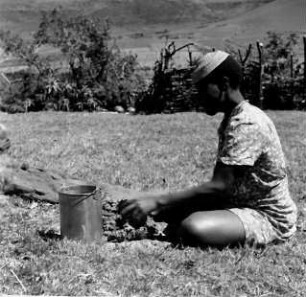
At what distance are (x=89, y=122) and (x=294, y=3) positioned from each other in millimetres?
27107

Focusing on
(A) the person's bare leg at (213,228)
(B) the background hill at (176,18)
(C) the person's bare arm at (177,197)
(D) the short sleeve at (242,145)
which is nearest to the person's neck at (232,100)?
(D) the short sleeve at (242,145)

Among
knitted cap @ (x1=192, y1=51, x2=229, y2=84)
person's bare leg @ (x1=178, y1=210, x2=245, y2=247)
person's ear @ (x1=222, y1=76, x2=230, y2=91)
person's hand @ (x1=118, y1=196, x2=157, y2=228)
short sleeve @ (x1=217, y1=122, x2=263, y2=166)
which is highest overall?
knitted cap @ (x1=192, y1=51, x2=229, y2=84)

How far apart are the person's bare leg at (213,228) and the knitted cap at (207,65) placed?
0.83m

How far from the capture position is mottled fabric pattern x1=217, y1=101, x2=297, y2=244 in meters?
3.66

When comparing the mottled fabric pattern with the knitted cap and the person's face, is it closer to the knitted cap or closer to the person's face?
the person's face

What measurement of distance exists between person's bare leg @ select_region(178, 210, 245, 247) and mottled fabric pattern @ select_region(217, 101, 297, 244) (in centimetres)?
6

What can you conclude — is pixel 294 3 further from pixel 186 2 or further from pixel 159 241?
pixel 159 241

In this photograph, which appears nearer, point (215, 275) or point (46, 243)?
point (215, 275)

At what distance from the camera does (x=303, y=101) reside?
1300 centimetres

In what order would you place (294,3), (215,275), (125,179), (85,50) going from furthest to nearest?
(294,3) < (85,50) < (125,179) < (215,275)

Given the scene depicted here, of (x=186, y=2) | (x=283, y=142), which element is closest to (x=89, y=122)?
(x=283, y=142)

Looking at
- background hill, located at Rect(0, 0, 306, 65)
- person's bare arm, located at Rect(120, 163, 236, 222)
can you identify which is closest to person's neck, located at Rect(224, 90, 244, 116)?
person's bare arm, located at Rect(120, 163, 236, 222)

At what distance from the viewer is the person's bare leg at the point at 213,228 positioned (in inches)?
148

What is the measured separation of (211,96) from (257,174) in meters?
0.58
